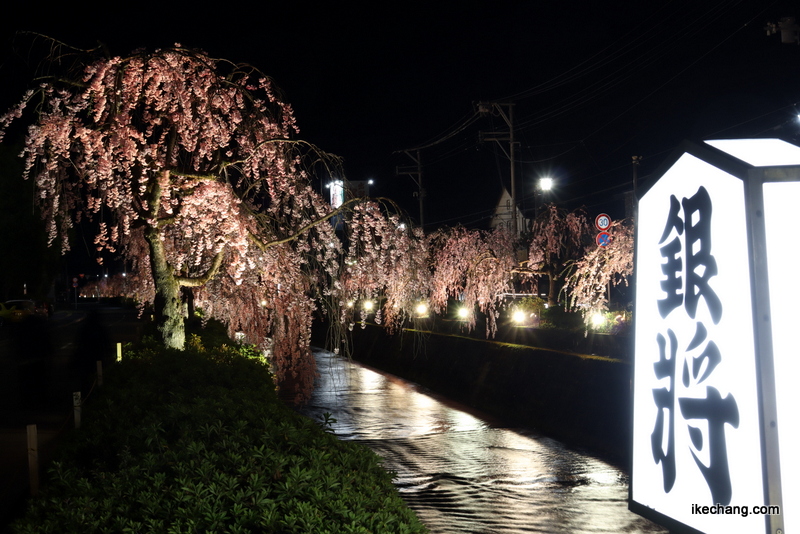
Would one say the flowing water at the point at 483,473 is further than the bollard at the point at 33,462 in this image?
Yes

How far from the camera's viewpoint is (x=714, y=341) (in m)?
2.40

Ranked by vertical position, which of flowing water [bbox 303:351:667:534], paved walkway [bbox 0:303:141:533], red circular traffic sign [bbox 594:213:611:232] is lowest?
flowing water [bbox 303:351:667:534]

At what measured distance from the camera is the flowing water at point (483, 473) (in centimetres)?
733

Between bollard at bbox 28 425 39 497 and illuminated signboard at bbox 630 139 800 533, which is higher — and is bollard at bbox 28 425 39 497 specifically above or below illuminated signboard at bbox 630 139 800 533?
below

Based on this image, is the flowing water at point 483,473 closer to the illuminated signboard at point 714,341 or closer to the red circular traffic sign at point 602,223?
the illuminated signboard at point 714,341

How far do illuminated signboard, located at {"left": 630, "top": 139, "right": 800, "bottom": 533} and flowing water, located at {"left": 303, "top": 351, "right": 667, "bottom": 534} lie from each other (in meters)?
4.77

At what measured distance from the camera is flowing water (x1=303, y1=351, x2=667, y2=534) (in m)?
7.33

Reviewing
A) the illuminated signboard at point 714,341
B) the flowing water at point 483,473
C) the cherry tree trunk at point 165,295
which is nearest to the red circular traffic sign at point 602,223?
the flowing water at point 483,473

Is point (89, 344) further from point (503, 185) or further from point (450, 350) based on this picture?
point (503, 185)
